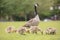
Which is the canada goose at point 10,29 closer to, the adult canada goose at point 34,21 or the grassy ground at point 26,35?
the grassy ground at point 26,35

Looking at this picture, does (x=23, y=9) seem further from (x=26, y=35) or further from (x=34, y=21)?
(x=26, y=35)

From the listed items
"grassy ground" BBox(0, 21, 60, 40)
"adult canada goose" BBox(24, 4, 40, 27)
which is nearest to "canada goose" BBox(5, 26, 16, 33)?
"grassy ground" BBox(0, 21, 60, 40)

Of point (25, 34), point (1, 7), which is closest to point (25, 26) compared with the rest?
point (25, 34)

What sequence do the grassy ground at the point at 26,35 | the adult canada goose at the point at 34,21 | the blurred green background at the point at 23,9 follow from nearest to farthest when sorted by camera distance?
the grassy ground at the point at 26,35 → the blurred green background at the point at 23,9 → the adult canada goose at the point at 34,21

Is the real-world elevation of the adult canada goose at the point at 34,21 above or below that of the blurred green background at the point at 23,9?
below

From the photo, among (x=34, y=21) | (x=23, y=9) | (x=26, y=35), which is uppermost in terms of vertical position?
(x=23, y=9)

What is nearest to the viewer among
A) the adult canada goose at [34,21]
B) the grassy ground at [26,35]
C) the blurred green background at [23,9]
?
the grassy ground at [26,35]

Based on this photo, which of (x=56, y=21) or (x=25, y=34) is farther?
(x=56, y=21)

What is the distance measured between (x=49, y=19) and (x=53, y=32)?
458mm

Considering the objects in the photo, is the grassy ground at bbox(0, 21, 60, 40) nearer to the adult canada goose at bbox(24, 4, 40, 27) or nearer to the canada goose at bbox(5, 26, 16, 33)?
the canada goose at bbox(5, 26, 16, 33)

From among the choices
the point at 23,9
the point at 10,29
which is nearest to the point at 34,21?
the point at 23,9

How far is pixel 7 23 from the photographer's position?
3324 mm

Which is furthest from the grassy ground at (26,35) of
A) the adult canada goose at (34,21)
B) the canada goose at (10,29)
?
the adult canada goose at (34,21)

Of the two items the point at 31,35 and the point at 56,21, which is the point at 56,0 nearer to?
the point at 56,21
